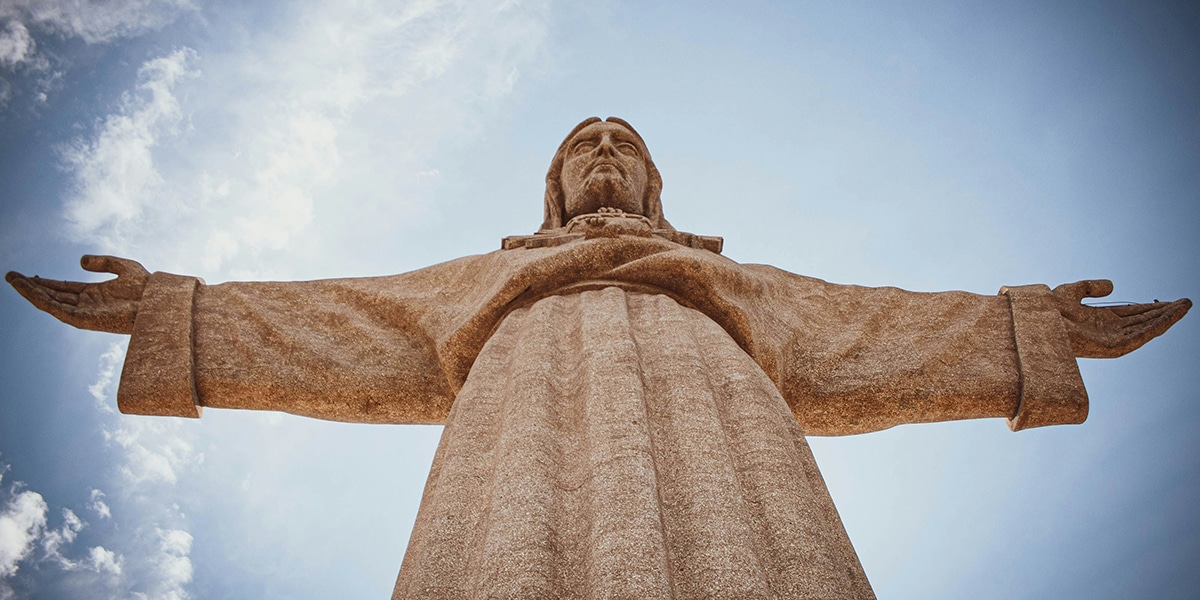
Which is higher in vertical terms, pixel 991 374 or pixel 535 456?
pixel 991 374

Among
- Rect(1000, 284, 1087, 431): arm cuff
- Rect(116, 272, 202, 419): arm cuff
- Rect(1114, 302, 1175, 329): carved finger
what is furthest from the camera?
Rect(1114, 302, 1175, 329): carved finger

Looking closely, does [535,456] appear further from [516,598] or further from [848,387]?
[848,387]

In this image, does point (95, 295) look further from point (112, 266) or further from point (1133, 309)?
point (1133, 309)

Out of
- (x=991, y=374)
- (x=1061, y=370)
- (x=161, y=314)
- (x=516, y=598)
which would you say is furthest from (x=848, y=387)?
(x=161, y=314)

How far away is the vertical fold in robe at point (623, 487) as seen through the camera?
2.79 meters

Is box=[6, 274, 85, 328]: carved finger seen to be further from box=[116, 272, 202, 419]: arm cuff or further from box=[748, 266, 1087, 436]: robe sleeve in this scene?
box=[748, 266, 1087, 436]: robe sleeve

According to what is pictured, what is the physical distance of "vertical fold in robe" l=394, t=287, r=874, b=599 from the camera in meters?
2.79

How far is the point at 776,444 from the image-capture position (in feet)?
11.5

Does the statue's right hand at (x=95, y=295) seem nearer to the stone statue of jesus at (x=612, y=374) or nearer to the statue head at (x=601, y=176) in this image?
the stone statue of jesus at (x=612, y=374)

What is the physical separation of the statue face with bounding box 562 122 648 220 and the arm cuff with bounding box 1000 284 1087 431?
3.12 metres

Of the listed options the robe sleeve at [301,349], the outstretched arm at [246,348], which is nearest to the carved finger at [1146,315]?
the robe sleeve at [301,349]

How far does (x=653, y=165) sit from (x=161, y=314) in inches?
178

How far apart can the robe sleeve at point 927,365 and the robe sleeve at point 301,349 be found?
2.05 metres

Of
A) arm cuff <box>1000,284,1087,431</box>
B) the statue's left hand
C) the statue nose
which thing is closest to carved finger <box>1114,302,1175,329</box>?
the statue's left hand
